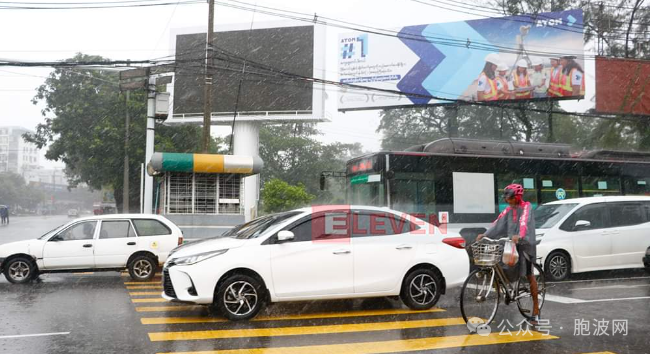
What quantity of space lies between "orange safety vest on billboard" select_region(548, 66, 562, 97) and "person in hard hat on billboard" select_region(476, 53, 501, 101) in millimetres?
2797

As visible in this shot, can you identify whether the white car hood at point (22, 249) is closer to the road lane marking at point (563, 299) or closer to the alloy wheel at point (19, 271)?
the alloy wheel at point (19, 271)

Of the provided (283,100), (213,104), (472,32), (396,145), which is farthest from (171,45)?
(396,145)

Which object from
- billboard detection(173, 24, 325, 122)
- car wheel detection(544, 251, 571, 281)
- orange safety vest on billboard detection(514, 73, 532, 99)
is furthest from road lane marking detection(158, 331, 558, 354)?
orange safety vest on billboard detection(514, 73, 532, 99)

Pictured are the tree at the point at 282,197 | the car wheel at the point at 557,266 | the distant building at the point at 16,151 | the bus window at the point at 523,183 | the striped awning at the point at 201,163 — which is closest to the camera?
the car wheel at the point at 557,266

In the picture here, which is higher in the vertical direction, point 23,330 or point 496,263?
point 496,263

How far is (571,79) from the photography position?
3034cm

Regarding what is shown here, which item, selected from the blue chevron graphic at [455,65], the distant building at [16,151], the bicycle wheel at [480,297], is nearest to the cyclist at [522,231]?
the bicycle wheel at [480,297]

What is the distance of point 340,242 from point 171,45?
1148 inches

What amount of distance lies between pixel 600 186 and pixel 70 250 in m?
13.6

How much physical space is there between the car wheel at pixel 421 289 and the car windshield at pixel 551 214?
4.72 metres

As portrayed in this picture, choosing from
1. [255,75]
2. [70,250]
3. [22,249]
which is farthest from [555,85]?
[22,249]

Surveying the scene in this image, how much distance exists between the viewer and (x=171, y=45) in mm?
34375

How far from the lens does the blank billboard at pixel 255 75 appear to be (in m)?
32.4

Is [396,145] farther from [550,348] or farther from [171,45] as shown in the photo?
[550,348]
